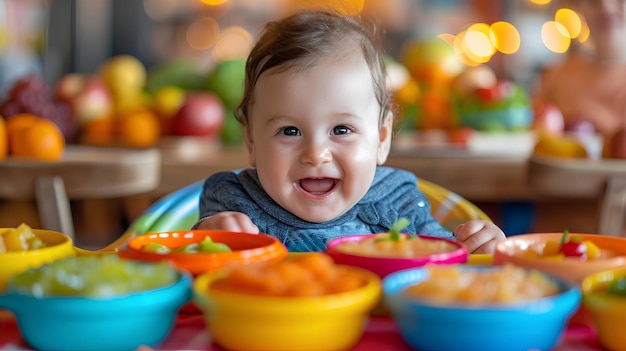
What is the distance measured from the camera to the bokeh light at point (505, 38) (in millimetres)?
6246

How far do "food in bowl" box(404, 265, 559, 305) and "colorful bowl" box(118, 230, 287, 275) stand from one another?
0.60ft

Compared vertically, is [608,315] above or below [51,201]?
above

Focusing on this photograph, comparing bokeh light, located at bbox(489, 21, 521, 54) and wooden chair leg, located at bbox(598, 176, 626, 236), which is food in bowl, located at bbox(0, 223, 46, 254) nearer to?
wooden chair leg, located at bbox(598, 176, 626, 236)

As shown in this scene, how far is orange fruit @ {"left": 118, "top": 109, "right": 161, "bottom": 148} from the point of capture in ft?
8.45

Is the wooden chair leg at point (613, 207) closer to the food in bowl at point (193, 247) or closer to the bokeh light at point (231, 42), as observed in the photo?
the food in bowl at point (193, 247)

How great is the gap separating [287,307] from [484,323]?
158 millimetres

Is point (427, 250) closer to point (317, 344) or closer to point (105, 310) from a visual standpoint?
point (317, 344)

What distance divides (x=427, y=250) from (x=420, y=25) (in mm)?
5961

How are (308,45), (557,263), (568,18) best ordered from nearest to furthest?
(557,263)
(308,45)
(568,18)

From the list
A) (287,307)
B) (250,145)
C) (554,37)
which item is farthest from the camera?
(554,37)

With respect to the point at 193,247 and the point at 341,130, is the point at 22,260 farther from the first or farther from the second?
the point at 341,130

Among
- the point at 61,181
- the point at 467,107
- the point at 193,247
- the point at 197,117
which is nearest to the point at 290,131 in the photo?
the point at 193,247

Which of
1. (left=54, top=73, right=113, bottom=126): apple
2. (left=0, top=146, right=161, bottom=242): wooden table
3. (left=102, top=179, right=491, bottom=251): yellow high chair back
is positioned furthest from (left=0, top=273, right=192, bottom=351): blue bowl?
(left=54, top=73, right=113, bottom=126): apple

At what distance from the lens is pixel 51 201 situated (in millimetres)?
1963
